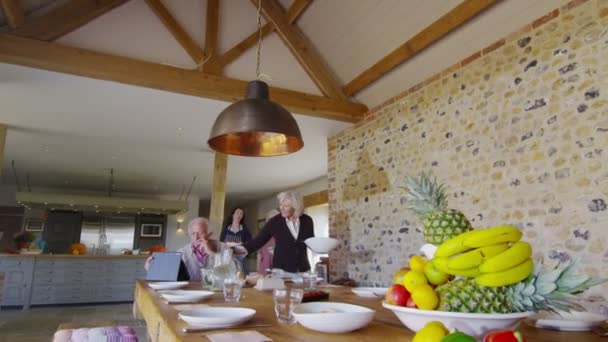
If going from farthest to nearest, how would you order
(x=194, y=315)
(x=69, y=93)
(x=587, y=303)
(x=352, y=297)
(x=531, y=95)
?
(x=69, y=93) → (x=531, y=95) → (x=587, y=303) → (x=352, y=297) → (x=194, y=315)

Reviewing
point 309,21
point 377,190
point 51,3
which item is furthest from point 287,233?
point 51,3

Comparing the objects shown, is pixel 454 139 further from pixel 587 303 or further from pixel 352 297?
pixel 352 297

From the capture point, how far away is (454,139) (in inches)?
141

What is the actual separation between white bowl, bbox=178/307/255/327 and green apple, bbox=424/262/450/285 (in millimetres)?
564

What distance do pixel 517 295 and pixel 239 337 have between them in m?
0.72

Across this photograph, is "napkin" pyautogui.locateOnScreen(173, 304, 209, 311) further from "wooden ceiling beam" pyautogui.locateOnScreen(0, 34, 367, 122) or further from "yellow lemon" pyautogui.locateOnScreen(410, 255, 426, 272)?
"wooden ceiling beam" pyautogui.locateOnScreen(0, 34, 367, 122)

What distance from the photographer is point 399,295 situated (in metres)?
1.08

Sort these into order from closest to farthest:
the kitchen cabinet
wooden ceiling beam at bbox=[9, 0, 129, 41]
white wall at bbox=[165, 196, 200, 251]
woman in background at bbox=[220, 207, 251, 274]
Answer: wooden ceiling beam at bbox=[9, 0, 129, 41] → woman in background at bbox=[220, 207, 251, 274] → the kitchen cabinet → white wall at bbox=[165, 196, 200, 251]

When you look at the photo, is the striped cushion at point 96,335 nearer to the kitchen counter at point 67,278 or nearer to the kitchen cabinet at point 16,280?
the kitchen counter at point 67,278

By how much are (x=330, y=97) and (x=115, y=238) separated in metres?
8.42

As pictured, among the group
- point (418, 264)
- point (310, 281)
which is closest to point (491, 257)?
point (418, 264)

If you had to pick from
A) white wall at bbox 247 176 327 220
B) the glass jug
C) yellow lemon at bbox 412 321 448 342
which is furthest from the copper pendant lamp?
white wall at bbox 247 176 327 220

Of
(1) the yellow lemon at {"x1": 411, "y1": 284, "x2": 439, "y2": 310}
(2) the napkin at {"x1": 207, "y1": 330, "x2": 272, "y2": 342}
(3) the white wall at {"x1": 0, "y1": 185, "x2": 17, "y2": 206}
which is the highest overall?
(3) the white wall at {"x1": 0, "y1": 185, "x2": 17, "y2": 206}

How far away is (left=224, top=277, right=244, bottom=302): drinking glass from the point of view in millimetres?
1642
